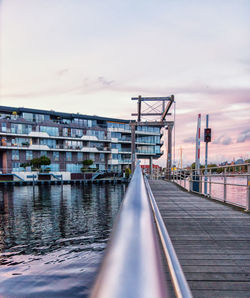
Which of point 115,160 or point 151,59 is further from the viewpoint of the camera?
point 115,160

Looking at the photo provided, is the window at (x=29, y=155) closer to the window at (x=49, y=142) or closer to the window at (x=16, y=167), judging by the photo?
the window at (x=16, y=167)

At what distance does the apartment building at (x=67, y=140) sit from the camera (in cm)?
5466

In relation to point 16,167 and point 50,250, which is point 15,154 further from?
point 50,250

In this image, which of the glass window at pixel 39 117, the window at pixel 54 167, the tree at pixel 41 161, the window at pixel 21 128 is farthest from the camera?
the glass window at pixel 39 117

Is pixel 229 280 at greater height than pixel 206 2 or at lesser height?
lesser

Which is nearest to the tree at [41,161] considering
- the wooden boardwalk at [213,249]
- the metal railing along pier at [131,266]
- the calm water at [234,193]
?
the calm water at [234,193]

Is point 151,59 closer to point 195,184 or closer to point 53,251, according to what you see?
point 195,184

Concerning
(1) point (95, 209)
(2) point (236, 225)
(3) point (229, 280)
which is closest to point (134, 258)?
(3) point (229, 280)

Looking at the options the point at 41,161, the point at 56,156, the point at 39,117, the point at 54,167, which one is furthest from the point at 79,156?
the point at 39,117

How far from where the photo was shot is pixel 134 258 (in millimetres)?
568

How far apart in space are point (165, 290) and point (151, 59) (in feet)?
68.0

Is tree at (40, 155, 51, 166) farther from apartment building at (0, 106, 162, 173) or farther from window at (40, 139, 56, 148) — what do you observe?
window at (40, 139, 56, 148)

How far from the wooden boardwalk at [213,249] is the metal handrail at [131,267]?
266 cm

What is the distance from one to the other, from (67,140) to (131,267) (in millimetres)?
60875
